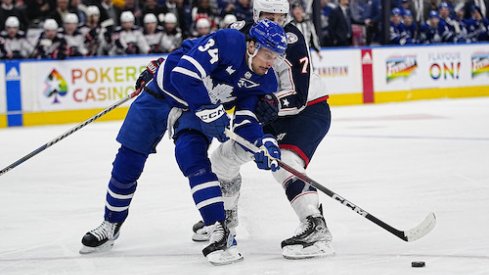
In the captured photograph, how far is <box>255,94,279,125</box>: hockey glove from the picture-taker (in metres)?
3.76

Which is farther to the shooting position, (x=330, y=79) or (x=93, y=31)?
(x=330, y=79)

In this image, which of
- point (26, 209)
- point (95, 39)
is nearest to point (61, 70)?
point (95, 39)

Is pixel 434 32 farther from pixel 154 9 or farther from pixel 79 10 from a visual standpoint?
pixel 79 10

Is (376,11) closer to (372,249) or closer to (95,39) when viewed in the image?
(95,39)

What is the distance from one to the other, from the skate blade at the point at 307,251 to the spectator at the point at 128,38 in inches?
327

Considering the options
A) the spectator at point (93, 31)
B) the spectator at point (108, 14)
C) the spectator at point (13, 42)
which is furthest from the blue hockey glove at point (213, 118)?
the spectator at point (108, 14)

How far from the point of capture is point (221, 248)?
3.65 m

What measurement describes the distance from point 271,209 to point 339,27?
330 inches

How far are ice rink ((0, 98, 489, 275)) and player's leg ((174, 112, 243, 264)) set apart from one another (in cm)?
7

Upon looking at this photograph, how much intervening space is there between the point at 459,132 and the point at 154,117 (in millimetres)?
5141

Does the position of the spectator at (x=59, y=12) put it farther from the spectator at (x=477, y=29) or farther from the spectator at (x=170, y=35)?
the spectator at (x=477, y=29)

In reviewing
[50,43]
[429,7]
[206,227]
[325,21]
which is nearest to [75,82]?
[50,43]

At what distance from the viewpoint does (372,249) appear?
12.7 ft

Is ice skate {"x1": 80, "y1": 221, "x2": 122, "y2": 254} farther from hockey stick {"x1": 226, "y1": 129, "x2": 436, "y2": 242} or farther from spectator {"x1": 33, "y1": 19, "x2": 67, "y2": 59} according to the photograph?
spectator {"x1": 33, "y1": 19, "x2": 67, "y2": 59}
